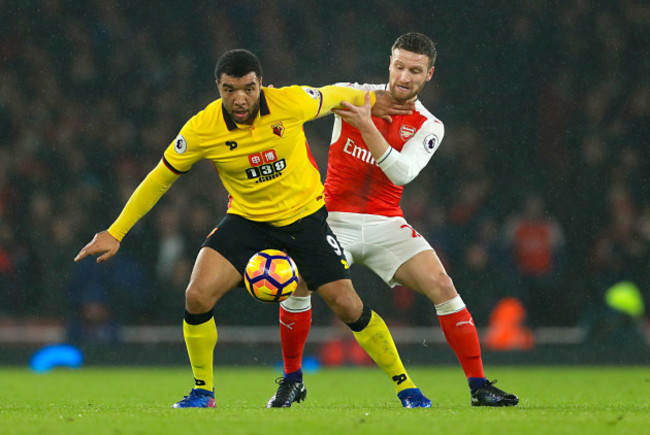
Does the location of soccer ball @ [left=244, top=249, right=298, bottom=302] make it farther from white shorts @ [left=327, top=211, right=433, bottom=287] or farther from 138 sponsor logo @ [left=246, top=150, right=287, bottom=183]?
white shorts @ [left=327, top=211, right=433, bottom=287]

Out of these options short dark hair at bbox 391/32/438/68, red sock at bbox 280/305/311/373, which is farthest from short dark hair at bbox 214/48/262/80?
red sock at bbox 280/305/311/373

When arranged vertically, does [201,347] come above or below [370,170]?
below

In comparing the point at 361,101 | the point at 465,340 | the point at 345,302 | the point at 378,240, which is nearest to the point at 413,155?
the point at 361,101

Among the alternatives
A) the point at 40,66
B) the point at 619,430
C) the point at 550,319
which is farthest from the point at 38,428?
the point at 40,66

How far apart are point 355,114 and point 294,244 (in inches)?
34.1

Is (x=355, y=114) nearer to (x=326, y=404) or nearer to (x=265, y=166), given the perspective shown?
(x=265, y=166)

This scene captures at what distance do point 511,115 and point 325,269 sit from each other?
852 centimetres

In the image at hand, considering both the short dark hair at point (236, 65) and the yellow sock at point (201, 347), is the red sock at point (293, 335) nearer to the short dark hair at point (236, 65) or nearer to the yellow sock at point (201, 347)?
the yellow sock at point (201, 347)

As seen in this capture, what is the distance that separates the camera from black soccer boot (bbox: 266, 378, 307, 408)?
6.54m

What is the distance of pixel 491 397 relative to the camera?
20.8 feet

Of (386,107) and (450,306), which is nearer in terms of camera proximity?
(450,306)

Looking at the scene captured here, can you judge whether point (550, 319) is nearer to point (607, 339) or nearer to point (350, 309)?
point (607, 339)

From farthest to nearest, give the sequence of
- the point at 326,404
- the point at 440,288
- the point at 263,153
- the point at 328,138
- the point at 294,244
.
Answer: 1. the point at 328,138
2. the point at 326,404
3. the point at 440,288
4. the point at 294,244
5. the point at 263,153

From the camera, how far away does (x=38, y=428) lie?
16.0 ft
